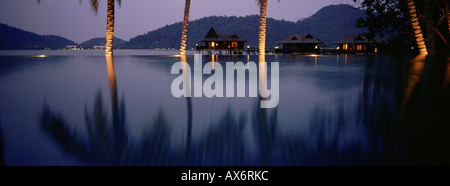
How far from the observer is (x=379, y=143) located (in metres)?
3.51

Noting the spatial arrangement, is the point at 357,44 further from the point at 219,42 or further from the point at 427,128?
the point at 427,128

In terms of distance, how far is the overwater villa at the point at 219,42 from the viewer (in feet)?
215

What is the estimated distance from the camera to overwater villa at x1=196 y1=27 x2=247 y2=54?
65.5 meters

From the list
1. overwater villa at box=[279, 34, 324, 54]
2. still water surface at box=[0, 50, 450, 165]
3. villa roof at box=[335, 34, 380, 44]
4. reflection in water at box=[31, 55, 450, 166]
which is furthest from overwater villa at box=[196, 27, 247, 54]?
reflection in water at box=[31, 55, 450, 166]

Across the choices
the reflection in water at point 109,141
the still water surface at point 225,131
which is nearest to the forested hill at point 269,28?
the still water surface at point 225,131

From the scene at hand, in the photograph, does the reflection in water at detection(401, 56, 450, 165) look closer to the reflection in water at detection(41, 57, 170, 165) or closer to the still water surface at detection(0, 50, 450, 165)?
the still water surface at detection(0, 50, 450, 165)

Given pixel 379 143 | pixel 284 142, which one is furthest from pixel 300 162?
pixel 379 143

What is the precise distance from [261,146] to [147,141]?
4.24 ft

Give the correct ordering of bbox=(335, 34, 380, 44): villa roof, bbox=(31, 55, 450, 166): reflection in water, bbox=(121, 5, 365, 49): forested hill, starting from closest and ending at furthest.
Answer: bbox=(31, 55, 450, 166): reflection in water, bbox=(335, 34, 380, 44): villa roof, bbox=(121, 5, 365, 49): forested hill

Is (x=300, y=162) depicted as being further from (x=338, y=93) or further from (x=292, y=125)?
(x=338, y=93)

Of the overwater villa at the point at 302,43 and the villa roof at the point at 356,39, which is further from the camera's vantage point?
the villa roof at the point at 356,39

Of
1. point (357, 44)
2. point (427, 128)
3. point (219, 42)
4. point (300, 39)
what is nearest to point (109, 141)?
point (427, 128)

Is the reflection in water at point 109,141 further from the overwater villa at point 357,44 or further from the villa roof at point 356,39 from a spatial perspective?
the villa roof at point 356,39

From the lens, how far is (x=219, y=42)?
67750mm
